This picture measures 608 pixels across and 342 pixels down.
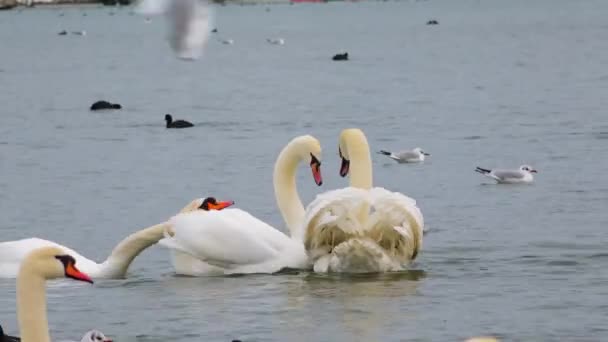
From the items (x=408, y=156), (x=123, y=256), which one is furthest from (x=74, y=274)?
(x=408, y=156)

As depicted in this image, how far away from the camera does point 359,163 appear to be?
18.5m

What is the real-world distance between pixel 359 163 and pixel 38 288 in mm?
6510

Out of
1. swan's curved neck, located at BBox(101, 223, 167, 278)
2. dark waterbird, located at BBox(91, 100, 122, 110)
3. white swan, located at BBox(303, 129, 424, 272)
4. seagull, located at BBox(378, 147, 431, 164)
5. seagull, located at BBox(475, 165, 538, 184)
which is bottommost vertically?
dark waterbird, located at BBox(91, 100, 122, 110)

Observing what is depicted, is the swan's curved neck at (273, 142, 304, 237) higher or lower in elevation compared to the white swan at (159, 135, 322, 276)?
higher

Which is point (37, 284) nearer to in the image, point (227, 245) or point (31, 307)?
point (31, 307)

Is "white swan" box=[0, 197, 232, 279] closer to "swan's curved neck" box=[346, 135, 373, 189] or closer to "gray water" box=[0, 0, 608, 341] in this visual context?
"gray water" box=[0, 0, 608, 341]

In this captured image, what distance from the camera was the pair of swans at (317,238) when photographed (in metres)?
17.0

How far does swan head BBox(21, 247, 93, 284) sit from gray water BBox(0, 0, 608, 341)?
162cm

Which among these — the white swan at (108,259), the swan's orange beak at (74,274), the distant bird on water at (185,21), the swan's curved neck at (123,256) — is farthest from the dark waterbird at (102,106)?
the distant bird on water at (185,21)

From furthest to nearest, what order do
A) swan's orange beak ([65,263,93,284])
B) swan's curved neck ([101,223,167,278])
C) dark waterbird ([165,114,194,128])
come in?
dark waterbird ([165,114,194,128])
swan's curved neck ([101,223,167,278])
swan's orange beak ([65,263,93,284])

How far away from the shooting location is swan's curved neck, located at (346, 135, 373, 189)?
18.3m

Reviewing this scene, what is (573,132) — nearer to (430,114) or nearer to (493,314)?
(430,114)

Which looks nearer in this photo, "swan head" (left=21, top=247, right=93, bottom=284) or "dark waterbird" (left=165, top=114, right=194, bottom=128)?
"swan head" (left=21, top=247, right=93, bottom=284)

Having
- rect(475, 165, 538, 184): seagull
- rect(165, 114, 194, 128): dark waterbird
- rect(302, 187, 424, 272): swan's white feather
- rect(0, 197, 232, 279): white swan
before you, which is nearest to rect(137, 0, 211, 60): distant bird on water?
rect(302, 187, 424, 272): swan's white feather
